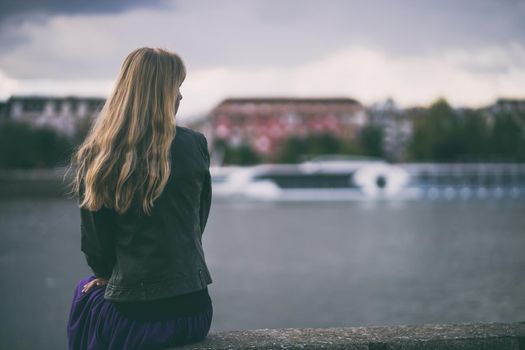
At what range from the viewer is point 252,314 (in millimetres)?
6090

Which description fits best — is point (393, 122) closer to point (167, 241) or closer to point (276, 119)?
point (276, 119)

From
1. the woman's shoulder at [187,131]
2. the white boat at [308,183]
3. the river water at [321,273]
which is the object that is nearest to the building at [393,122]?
the white boat at [308,183]

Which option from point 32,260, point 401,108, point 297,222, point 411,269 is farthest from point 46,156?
point 401,108

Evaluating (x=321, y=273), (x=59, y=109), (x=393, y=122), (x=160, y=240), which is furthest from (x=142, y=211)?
(x=393, y=122)

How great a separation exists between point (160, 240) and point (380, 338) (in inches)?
41.9

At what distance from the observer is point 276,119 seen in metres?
94.6

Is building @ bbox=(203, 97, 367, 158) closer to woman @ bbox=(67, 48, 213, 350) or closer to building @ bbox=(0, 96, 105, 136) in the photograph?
building @ bbox=(0, 96, 105, 136)

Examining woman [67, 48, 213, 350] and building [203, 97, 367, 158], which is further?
building [203, 97, 367, 158]

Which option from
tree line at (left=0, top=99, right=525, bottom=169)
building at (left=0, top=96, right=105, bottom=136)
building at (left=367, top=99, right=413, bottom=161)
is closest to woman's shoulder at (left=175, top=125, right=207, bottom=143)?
tree line at (left=0, top=99, right=525, bottom=169)

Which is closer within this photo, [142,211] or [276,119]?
[142,211]

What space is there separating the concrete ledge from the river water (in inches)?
120

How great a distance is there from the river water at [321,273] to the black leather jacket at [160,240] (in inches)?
129

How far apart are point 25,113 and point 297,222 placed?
2601 inches

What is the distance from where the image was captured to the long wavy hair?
2088 millimetres
